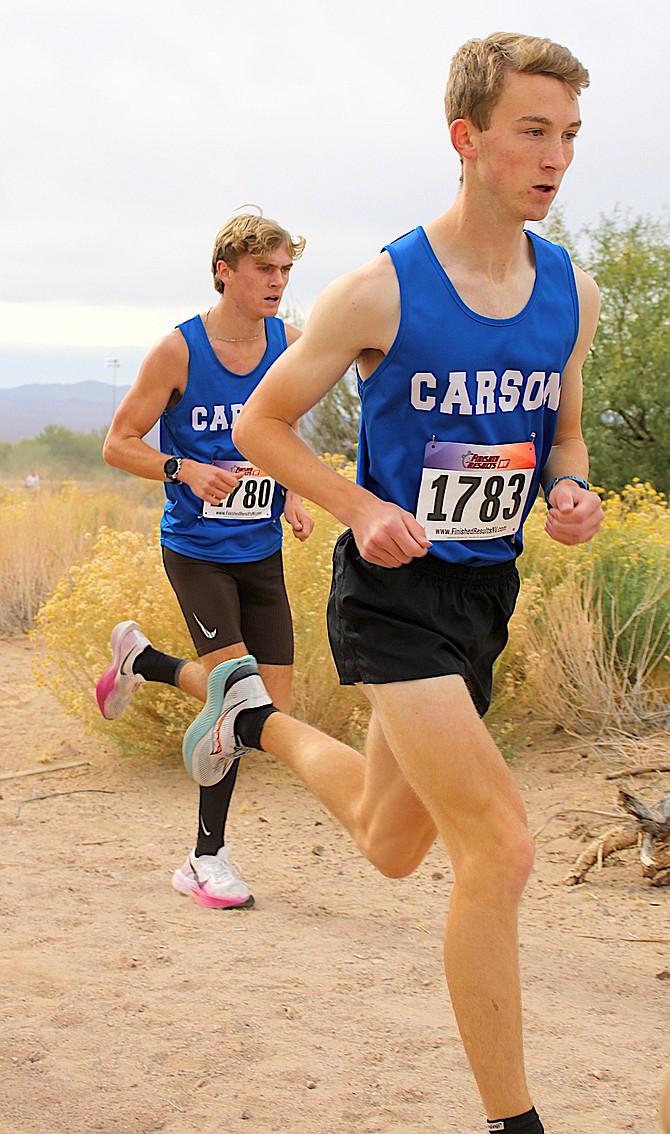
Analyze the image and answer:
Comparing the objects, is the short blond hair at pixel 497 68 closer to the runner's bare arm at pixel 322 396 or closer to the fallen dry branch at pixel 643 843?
the runner's bare arm at pixel 322 396

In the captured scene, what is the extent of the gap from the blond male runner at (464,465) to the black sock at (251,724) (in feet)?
2.72

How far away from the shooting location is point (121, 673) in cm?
537

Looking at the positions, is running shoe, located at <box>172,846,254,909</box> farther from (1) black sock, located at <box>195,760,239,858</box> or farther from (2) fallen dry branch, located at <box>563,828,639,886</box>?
A: (2) fallen dry branch, located at <box>563,828,639,886</box>

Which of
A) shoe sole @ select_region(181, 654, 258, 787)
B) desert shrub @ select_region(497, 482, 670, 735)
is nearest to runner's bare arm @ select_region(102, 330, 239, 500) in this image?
shoe sole @ select_region(181, 654, 258, 787)

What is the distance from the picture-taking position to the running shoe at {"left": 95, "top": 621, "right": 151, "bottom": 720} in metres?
5.32

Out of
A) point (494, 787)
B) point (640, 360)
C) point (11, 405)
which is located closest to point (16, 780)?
point (494, 787)

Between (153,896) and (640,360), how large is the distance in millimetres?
9570

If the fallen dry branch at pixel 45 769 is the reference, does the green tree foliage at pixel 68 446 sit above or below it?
above

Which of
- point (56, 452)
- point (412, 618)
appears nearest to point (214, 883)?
point (412, 618)

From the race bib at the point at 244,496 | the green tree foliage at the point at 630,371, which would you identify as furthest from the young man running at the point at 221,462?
the green tree foliage at the point at 630,371

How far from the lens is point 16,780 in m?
6.66

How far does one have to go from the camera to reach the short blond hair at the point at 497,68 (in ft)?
8.77

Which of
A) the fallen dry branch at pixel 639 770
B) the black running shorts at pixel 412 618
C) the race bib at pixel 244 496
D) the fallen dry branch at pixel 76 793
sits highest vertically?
the race bib at pixel 244 496

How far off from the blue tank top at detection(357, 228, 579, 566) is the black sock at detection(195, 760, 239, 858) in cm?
206
